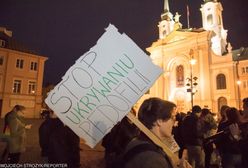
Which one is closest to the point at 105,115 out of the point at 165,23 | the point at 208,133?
the point at 208,133

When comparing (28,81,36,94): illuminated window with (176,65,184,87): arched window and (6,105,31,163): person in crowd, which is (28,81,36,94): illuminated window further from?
(6,105,31,163): person in crowd

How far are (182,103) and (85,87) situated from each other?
43112 millimetres

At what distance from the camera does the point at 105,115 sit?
84.4 inches

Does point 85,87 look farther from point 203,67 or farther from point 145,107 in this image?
point 203,67

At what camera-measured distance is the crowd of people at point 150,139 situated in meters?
1.73

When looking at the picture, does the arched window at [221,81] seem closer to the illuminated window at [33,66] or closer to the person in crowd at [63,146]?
the illuminated window at [33,66]

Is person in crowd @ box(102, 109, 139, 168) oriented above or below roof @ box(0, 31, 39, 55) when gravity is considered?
below

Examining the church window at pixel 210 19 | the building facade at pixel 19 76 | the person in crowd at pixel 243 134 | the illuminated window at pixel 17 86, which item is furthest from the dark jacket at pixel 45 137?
the church window at pixel 210 19

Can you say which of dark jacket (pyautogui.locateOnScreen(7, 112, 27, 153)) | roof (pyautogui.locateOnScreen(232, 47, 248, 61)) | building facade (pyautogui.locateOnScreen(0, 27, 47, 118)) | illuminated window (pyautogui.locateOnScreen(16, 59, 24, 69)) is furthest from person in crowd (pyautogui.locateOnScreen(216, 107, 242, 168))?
roof (pyautogui.locateOnScreen(232, 47, 248, 61))

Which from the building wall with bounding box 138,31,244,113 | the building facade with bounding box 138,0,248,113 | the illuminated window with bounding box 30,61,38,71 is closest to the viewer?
the illuminated window with bounding box 30,61,38,71

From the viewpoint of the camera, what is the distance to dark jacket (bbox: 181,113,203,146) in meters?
6.13

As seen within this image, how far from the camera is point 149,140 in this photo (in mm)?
1849

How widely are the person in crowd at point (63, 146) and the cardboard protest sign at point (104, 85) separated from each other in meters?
1.69

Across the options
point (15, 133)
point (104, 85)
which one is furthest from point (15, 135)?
point (104, 85)
